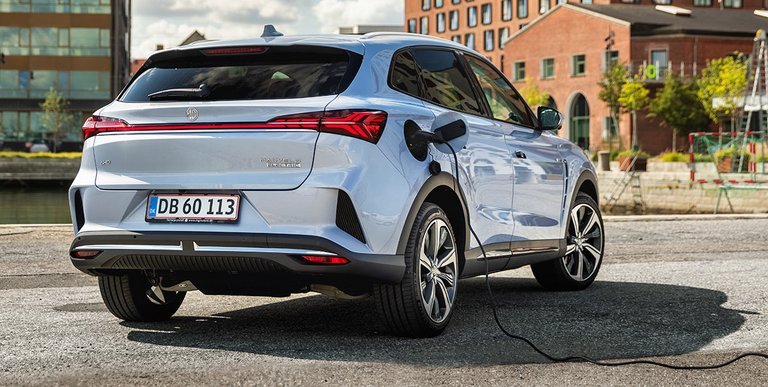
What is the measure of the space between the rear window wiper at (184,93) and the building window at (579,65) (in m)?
67.9

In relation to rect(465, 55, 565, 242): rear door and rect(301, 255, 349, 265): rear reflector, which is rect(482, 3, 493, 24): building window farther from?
rect(301, 255, 349, 265): rear reflector

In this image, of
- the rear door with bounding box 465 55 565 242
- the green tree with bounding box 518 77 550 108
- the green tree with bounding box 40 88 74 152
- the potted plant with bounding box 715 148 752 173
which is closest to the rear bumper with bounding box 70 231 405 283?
the rear door with bounding box 465 55 565 242

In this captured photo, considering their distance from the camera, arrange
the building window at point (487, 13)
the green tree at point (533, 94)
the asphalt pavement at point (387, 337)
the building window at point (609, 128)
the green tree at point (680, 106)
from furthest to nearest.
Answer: the building window at point (487, 13), the green tree at point (533, 94), the building window at point (609, 128), the green tree at point (680, 106), the asphalt pavement at point (387, 337)

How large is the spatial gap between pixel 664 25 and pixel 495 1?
35579 mm

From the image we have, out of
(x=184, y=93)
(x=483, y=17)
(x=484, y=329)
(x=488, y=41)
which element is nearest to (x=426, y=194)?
(x=484, y=329)

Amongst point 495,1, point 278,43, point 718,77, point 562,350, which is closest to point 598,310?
point 562,350

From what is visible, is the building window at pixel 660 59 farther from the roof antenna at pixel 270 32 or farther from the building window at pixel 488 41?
the roof antenna at pixel 270 32

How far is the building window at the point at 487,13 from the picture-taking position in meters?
102


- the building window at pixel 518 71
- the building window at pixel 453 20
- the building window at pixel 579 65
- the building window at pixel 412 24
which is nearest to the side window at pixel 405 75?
the building window at pixel 579 65

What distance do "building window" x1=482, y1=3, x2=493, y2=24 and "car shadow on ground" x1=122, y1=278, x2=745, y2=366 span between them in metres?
96.3

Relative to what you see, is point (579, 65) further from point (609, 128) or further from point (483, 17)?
point (483, 17)

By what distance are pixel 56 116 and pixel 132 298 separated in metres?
67.3

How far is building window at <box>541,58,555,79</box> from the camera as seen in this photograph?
247ft

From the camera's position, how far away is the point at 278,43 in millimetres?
5703
